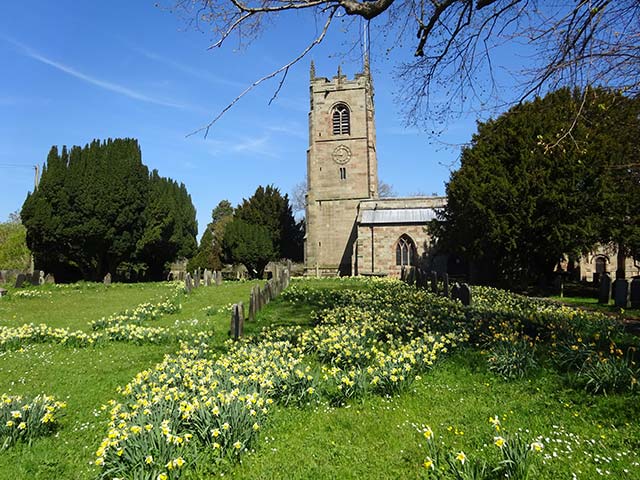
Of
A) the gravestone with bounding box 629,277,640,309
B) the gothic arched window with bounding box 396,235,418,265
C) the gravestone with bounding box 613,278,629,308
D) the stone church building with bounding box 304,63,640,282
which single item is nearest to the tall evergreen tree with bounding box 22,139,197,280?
the stone church building with bounding box 304,63,640,282

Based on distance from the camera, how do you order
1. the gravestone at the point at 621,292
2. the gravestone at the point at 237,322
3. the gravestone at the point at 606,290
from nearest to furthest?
the gravestone at the point at 237,322 < the gravestone at the point at 621,292 < the gravestone at the point at 606,290

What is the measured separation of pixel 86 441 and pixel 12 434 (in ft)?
2.17

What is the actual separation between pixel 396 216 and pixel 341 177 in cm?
754

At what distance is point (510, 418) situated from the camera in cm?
456

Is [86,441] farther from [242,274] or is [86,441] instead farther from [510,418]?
[242,274]

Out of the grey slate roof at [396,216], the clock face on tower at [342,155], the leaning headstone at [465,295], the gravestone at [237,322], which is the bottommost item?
the gravestone at [237,322]

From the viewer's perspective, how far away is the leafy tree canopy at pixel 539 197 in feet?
62.1

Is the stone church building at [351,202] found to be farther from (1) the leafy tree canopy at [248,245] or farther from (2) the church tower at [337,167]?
(1) the leafy tree canopy at [248,245]

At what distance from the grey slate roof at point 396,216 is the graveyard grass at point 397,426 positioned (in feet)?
89.2

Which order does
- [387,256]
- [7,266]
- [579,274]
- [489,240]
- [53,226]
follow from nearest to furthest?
[489,240]
[53,226]
[579,274]
[387,256]
[7,266]

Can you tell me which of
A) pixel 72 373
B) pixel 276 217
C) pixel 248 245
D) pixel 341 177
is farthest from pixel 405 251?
pixel 72 373

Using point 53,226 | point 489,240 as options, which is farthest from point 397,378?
point 53,226

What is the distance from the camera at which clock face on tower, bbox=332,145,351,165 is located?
3991 centimetres

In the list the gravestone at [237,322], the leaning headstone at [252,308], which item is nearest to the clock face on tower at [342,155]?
the leaning headstone at [252,308]
